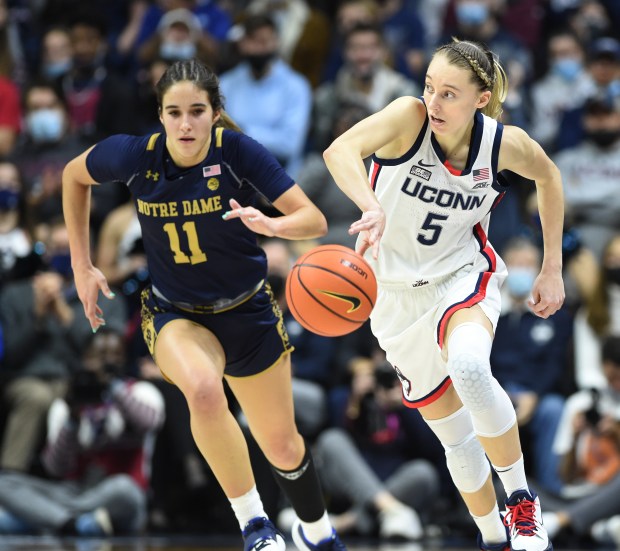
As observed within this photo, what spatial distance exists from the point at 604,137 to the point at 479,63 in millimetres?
5647

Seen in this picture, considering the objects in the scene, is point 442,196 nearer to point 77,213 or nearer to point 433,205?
point 433,205

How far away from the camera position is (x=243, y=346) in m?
5.91

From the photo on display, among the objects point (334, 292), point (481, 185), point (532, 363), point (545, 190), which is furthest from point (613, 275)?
point (334, 292)

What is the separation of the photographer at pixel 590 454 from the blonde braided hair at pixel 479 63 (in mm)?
3766

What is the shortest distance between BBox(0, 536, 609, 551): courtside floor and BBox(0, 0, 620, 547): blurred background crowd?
23 cm

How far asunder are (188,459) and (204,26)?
17.4 ft

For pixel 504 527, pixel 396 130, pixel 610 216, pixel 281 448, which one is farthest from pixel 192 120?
pixel 610 216

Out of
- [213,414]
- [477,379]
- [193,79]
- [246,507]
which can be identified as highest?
[193,79]

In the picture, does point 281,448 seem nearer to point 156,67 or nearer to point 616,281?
point 616,281

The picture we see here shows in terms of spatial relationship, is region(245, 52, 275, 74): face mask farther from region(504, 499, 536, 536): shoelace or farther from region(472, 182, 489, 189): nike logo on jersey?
region(504, 499, 536, 536): shoelace

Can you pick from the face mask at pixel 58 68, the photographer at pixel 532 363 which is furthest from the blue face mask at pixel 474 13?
the face mask at pixel 58 68

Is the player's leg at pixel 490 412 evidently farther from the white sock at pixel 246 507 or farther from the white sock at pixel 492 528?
the white sock at pixel 246 507

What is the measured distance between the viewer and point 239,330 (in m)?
5.91

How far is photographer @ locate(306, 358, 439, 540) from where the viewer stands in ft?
28.5
